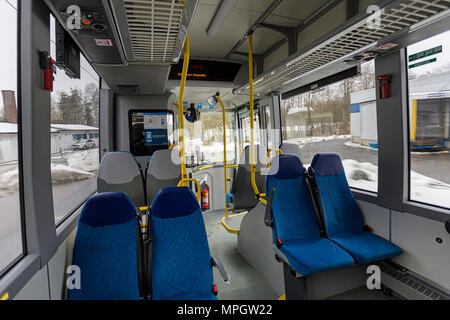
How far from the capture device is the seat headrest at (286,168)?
2641mm

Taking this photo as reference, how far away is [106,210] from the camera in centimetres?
160

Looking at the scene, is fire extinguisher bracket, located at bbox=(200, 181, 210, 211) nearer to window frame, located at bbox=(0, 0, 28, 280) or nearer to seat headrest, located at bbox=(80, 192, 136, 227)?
seat headrest, located at bbox=(80, 192, 136, 227)

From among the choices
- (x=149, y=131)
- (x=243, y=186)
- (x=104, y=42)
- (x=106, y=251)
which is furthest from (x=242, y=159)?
(x=106, y=251)

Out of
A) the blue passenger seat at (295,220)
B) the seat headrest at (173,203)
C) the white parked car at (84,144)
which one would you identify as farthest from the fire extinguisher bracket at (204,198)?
the seat headrest at (173,203)

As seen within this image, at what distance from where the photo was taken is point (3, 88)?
3.94 ft

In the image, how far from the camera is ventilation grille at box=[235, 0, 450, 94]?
1.48 metres

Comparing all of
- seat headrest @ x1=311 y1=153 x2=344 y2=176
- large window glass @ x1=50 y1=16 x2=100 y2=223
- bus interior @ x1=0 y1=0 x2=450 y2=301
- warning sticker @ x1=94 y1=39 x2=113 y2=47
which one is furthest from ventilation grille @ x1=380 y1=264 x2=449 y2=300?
warning sticker @ x1=94 y1=39 x2=113 y2=47

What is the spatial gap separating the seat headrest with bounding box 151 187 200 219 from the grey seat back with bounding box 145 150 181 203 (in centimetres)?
163

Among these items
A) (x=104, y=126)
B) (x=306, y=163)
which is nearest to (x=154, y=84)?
(x=104, y=126)

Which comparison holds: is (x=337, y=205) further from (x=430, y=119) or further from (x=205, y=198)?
(x=205, y=198)

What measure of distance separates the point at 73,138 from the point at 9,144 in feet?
4.59

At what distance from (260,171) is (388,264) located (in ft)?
7.23

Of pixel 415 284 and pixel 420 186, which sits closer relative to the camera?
pixel 415 284

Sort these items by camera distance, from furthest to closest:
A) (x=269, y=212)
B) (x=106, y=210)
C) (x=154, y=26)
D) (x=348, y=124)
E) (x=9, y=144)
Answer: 1. (x=348, y=124)
2. (x=269, y=212)
3. (x=154, y=26)
4. (x=106, y=210)
5. (x=9, y=144)
